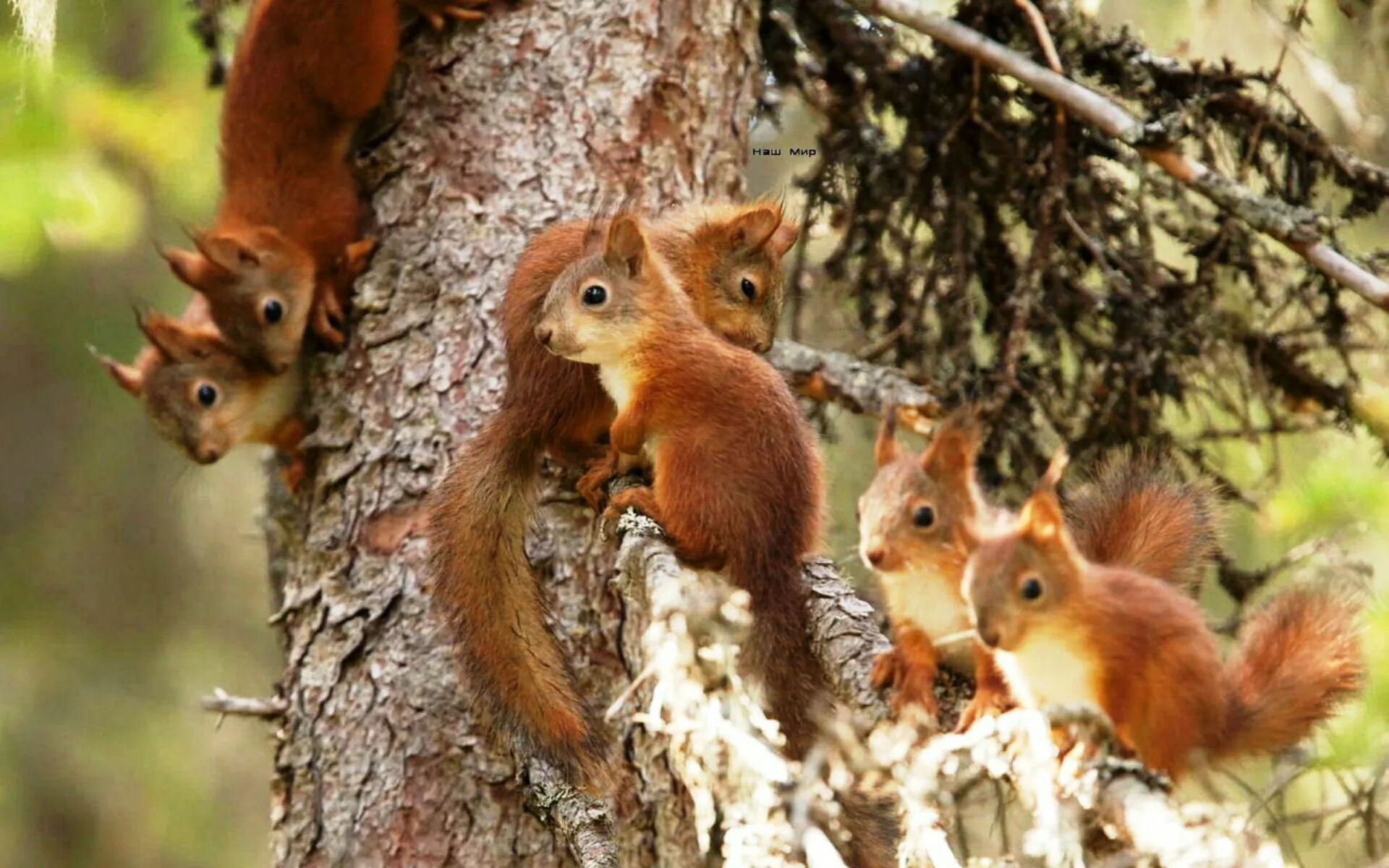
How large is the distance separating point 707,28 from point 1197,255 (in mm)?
1103

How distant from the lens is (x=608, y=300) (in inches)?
93.4

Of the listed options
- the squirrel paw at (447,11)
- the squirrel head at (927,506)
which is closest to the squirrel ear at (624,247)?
the squirrel head at (927,506)

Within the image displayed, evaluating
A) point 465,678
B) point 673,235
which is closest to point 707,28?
point 673,235

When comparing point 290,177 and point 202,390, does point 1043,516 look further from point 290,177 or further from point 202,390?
point 202,390

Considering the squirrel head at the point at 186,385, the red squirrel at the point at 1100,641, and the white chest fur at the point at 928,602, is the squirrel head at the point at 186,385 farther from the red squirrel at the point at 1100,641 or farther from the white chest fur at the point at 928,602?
the red squirrel at the point at 1100,641

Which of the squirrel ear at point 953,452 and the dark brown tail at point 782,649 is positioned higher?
the squirrel ear at point 953,452

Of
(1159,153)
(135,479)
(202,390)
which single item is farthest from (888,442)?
(135,479)

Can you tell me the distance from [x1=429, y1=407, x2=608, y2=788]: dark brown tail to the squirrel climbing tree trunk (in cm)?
18

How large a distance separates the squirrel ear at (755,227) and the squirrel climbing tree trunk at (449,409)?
0.35 meters

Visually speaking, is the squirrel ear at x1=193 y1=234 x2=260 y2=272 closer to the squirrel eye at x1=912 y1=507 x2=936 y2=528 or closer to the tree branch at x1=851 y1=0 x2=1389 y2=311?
the tree branch at x1=851 y1=0 x2=1389 y2=311

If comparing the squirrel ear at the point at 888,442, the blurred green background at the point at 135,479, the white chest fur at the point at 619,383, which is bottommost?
the blurred green background at the point at 135,479

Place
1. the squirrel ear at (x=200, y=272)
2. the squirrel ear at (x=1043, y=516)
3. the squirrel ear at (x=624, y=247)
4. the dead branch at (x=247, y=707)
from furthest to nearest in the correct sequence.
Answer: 1. the squirrel ear at (x=200, y=272)
2. the dead branch at (x=247, y=707)
3. the squirrel ear at (x=624, y=247)
4. the squirrel ear at (x=1043, y=516)

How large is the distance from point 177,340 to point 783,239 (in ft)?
5.09

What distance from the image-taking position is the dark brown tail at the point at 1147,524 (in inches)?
86.7
